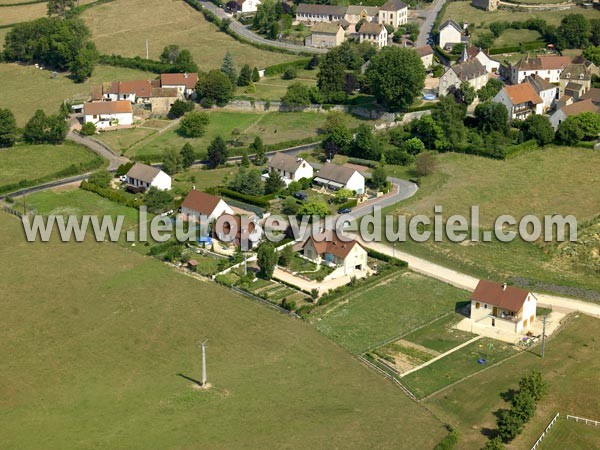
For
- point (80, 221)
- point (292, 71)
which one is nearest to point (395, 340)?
point (80, 221)

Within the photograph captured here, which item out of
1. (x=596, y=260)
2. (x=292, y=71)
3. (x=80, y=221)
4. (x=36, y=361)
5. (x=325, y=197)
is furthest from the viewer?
(x=292, y=71)

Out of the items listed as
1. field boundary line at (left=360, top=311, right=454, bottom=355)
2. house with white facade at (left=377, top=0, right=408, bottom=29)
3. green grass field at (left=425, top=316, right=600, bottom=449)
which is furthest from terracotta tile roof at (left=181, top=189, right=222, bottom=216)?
house with white facade at (left=377, top=0, right=408, bottom=29)

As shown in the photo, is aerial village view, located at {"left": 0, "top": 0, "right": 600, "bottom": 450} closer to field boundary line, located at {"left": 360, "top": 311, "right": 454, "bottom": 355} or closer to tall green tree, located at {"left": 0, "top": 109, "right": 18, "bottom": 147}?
field boundary line, located at {"left": 360, "top": 311, "right": 454, "bottom": 355}

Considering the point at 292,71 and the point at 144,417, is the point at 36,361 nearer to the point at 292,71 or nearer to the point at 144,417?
the point at 144,417

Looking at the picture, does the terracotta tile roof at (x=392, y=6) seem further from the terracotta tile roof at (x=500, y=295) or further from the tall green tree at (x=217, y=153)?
the terracotta tile roof at (x=500, y=295)

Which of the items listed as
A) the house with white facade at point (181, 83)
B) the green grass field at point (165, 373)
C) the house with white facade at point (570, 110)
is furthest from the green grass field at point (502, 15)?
the green grass field at point (165, 373)
